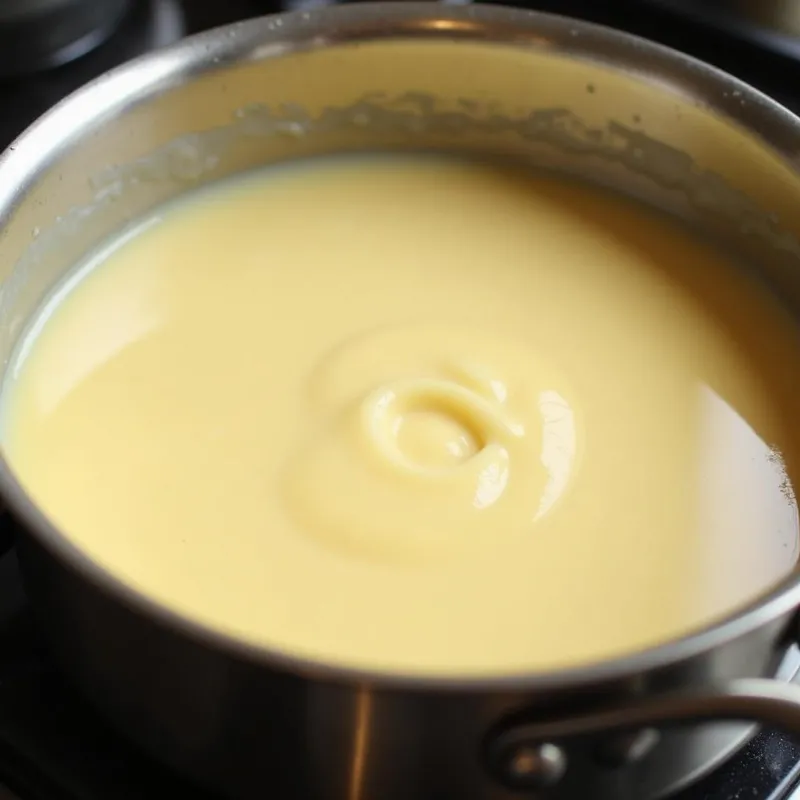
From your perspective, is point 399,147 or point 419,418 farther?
point 399,147

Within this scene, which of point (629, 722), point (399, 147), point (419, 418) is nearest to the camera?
point (629, 722)

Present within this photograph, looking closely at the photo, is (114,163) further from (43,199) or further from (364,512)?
(364,512)

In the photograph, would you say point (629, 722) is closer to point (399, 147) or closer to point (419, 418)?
point (419, 418)

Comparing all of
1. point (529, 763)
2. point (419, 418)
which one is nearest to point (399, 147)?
point (419, 418)

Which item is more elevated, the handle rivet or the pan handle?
the pan handle

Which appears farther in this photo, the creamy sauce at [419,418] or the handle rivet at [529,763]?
the creamy sauce at [419,418]
